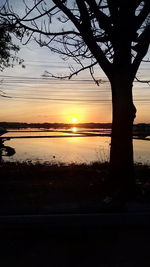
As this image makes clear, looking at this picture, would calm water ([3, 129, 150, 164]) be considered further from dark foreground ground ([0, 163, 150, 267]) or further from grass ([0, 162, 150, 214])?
dark foreground ground ([0, 163, 150, 267])

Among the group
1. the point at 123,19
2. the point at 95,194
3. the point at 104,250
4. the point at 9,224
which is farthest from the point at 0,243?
the point at 123,19

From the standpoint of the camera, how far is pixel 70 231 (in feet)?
15.9

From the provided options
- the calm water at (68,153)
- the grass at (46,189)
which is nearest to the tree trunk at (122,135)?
the grass at (46,189)

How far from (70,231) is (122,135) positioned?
9.50 feet

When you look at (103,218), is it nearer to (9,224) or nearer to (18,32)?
(9,224)

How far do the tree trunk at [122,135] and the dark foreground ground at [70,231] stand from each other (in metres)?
0.42

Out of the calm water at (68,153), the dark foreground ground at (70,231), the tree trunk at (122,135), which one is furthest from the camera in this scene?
the calm water at (68,153)

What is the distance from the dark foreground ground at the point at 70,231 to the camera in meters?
3.97

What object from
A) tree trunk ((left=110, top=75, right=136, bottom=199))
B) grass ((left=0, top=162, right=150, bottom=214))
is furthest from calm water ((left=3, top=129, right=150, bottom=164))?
tree trunk ((left=110, top=75, right=136, bottom=199))

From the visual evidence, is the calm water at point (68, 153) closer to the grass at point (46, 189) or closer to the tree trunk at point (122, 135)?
the grass at point (46, 189)

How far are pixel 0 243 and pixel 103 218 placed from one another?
1633 millimetres

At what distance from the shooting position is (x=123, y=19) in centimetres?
699

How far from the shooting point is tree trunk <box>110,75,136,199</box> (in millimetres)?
7023

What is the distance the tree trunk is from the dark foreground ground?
1.39 feet
